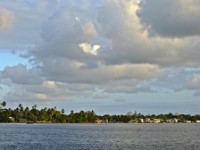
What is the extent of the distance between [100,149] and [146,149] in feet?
32.9

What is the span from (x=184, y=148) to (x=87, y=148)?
21757mm

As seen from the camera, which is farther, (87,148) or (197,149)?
(87,148)

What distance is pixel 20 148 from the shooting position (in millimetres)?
100062

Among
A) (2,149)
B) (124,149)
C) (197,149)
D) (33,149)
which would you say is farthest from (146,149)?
(2,149)

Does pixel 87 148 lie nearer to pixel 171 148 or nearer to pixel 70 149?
pixel 70 149

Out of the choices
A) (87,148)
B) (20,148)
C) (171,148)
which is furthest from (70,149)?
(171,148)

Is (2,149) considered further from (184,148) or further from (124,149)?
(184,148)

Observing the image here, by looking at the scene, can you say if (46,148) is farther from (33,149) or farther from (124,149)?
(124,149)

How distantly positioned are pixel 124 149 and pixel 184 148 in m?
13.1

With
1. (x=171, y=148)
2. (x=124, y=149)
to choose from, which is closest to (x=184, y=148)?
(x=171, y=148)

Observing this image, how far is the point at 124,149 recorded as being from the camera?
3777 inches

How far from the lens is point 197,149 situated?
94.1m

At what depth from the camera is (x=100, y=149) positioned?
9769 centimetres

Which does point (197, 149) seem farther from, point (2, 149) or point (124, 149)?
point (2, 149)
